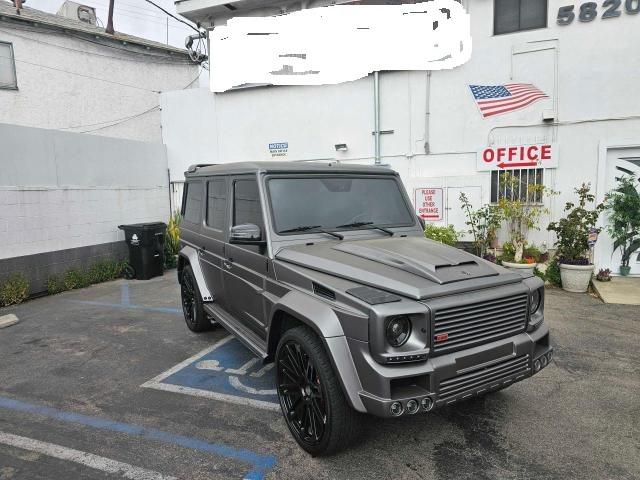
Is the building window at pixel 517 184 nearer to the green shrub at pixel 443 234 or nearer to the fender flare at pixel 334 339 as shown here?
the green shrub at pixel 443 234

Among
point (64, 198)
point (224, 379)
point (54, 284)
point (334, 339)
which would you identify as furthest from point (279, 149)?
point (334, 339)

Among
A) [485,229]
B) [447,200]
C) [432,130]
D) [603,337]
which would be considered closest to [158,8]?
[432,130]

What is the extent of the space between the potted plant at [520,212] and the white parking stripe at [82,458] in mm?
6580

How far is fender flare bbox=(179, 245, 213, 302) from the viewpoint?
491 cm

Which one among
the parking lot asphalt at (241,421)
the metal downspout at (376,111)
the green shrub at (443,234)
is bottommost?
the parking lot asphalt at (241,421)

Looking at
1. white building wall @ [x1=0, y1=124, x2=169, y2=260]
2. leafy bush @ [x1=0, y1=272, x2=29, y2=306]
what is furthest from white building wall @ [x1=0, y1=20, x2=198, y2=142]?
leafy bush @ [x1=0, y1=272, x2=29, y2=306]

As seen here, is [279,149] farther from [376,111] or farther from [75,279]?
[75,279]

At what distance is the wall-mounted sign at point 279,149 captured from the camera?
10.3m

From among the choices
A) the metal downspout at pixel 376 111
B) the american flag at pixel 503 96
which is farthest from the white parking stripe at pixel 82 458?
the american flag at pixel 503 96

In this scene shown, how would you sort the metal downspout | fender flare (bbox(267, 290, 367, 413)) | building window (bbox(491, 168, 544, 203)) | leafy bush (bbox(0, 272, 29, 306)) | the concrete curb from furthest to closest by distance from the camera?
the metal downspout
building window (bbox(491, 168, 544, 203))
leafy bush (bbox(0, 272, 29, 306))
the concrete curb
fender flare (bbox(267, 290, 367, 413))

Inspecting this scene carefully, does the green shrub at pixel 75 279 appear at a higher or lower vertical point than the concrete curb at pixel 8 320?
higher

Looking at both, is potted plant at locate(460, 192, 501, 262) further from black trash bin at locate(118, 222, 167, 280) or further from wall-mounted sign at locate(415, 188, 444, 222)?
black trash bin at locate(118, 222, 167, 280)

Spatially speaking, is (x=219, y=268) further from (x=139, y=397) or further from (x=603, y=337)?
(x=603, y=337)

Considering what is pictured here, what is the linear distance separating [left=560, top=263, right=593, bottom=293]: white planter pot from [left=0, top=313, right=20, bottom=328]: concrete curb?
843 cm
